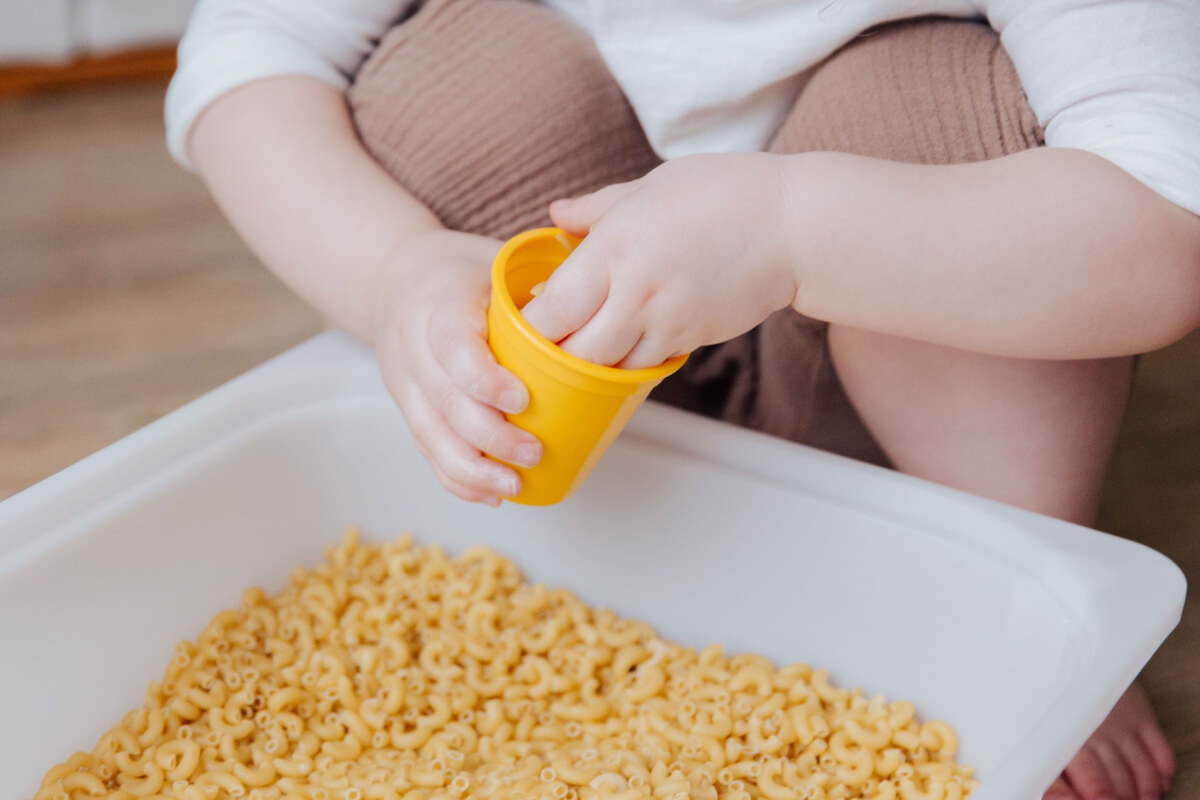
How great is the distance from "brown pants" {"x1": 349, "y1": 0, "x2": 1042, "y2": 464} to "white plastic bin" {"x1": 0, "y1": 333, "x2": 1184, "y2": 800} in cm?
13

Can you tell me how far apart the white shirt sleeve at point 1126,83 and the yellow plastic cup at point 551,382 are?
24cm

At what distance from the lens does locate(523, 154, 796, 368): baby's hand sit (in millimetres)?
564

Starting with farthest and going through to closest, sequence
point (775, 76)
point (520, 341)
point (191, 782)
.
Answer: point (775, 76) < point (191, 782) < point (520, 341)

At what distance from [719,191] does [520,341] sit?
0.41 ft

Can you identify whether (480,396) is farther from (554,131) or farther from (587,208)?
(554,131)

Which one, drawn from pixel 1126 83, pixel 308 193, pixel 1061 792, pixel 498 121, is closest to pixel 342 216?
pixel 308 193

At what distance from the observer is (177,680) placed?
73cm

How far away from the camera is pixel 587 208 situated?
0.63m

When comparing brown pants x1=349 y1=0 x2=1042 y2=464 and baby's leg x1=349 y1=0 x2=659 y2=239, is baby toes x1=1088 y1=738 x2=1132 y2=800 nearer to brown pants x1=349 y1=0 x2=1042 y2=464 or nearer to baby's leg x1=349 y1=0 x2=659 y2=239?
brown pants x1=349 y1=0 x2=1042 y2=464

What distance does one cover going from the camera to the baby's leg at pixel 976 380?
71 cm

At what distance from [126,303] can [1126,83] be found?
1.06 m

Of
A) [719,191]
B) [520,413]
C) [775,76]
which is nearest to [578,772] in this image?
[520,413]

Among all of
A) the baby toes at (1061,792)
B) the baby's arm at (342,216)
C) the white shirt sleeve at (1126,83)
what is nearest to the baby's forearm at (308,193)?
the baby's arm at (342,216)

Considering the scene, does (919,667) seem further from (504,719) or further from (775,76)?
(775,76)
